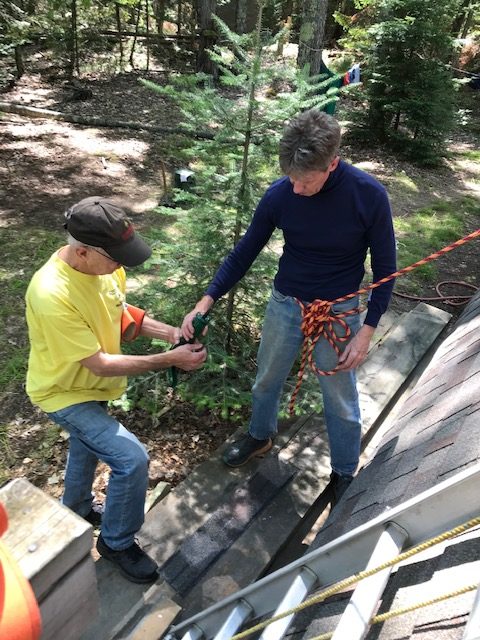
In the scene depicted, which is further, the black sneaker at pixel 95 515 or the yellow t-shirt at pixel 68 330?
the black sneaker at pixel 95 515

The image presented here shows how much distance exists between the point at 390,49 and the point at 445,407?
10253 mm

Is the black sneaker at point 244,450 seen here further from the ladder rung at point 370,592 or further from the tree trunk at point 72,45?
the tree trunk at point 72,45

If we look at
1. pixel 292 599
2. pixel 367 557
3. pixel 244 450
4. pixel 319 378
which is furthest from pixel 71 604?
pixel 244 450

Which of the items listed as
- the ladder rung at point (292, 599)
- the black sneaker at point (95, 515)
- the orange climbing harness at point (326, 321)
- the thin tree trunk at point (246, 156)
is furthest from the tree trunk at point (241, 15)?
the ladder rung at point (292, 599)

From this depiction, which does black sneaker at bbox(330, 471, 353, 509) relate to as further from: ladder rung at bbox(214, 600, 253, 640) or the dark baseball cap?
the dark baseball cap

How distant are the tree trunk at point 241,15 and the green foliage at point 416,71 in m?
7.73

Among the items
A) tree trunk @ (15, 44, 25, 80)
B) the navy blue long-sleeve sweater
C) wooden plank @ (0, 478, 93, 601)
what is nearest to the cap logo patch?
the navy blue long-sleeve sweater

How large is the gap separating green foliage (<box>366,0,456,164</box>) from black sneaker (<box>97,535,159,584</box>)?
10.4 m

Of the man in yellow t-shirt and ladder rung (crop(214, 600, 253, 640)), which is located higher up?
the man in yellow t-shirt

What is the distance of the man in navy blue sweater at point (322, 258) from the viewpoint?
2367mm

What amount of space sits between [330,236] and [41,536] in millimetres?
2003

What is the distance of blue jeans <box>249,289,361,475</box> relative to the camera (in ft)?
9.71

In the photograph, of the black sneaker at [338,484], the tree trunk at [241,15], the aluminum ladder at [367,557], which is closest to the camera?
the aluminum ladder at [367,557]

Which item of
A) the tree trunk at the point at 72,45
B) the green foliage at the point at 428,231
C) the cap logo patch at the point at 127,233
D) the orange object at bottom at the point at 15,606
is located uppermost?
the tree trunk at the point at 72,45
